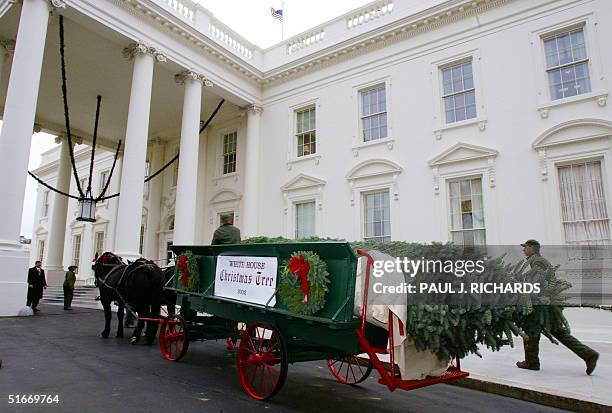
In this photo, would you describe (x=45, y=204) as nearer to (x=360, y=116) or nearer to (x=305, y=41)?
(x=305, y=41)

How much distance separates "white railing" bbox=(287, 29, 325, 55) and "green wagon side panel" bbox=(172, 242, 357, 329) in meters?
12.7

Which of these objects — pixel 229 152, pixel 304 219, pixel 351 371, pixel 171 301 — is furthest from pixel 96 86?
pixel 351 371

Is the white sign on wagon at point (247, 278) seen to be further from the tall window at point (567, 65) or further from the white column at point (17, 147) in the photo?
the tall window at point (567, 65)

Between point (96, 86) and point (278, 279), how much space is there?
16338 millimetres

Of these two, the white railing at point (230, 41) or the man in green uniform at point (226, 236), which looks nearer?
the man in green uniform at point (226, 236)

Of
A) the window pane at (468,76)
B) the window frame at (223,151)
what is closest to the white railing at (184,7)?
the window frame at (223,151)

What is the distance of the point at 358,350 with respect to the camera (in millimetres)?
3660

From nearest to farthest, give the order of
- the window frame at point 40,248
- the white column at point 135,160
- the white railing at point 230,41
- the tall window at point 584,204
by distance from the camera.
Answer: the tall window at point 584,204
the white column at point 135,160
the white railing at point 230,41
the window frame at point 40,248

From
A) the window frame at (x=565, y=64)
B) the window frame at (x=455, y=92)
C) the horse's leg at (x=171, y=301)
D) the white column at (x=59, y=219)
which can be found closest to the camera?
the horse's leg at (x=171, y=301)

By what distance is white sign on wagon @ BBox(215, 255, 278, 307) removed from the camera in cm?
445

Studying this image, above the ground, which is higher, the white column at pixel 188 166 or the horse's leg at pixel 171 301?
the white column at pixel 188 166

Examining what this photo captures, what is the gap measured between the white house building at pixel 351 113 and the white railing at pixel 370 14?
0.24 feet

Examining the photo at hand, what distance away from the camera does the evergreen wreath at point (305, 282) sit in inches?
150

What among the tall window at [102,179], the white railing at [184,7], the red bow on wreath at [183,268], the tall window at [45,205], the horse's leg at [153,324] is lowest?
the horse's leg at [153,324]
